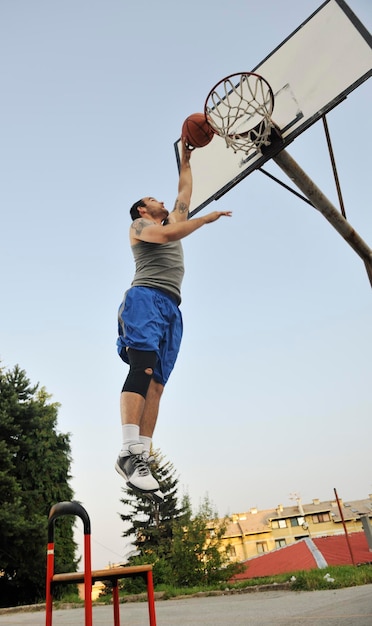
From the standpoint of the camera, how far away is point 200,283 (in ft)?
19.5

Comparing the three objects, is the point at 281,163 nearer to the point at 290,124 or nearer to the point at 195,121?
the point at 290,124

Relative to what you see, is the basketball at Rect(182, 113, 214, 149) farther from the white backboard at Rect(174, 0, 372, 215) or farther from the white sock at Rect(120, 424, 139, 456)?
the white sock at Rect(120, 424, 139, 456)

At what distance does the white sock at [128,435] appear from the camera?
3871 mm

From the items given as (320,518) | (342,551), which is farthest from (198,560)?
(320,518)

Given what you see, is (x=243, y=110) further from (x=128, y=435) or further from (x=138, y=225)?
(x=128, y=435)

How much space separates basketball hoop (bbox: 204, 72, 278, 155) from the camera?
3660 millimetres

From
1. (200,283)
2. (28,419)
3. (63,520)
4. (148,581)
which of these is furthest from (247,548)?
(148,581)

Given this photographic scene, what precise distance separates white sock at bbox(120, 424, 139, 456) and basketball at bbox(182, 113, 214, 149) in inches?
106

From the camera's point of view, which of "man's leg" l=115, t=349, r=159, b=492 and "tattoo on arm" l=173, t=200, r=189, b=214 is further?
"tattoo on arm" l=173, t=200, r=189, b=214

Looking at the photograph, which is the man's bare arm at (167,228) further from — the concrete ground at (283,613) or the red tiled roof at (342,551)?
the red tiled roof at (342,551)

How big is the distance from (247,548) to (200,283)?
115ft

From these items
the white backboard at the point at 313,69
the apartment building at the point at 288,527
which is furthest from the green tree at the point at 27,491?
the apartment building at the point at 288,527

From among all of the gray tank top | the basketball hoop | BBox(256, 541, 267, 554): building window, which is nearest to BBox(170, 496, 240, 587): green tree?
the gray tank top

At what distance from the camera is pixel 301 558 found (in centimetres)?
1328
